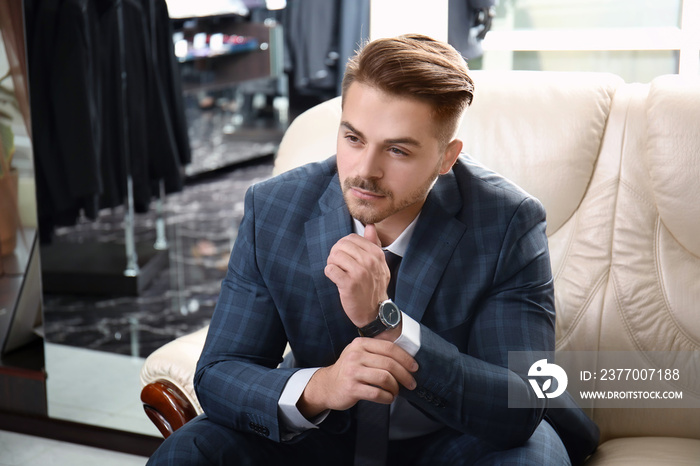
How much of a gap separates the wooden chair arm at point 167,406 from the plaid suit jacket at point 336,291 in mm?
147

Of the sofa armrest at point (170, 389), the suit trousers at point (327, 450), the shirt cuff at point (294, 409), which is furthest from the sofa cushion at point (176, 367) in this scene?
the shirt cuff at point (294, 409)

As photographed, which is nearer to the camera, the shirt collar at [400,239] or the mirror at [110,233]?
the shirt collar at [400,239]

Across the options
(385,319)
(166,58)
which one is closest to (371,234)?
(385,319)

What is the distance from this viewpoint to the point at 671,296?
1.56 metres

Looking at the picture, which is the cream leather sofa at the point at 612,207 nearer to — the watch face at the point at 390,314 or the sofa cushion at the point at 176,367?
the sofa cushion at the point at 176,367

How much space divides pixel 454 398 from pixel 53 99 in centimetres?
172

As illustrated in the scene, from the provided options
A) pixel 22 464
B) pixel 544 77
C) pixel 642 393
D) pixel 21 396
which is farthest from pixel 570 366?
pixel 21 396

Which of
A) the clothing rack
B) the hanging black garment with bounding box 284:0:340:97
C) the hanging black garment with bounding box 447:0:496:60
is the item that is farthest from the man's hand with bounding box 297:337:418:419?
the hanging black garment with bounding box 284:0:340:97

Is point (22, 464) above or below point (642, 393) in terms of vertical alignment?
below

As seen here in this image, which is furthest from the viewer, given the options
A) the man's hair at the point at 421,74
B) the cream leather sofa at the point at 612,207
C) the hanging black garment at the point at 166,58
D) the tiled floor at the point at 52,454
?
the hanging black garment at the point at 166,58

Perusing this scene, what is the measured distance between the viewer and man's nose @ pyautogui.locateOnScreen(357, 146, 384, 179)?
1.21 m

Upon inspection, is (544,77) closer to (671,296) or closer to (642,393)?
(671,296)

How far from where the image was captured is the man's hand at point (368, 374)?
1.13 metres

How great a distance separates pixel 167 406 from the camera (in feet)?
4.67
